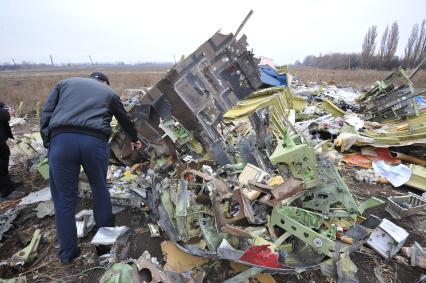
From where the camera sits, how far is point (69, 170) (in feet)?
8.05

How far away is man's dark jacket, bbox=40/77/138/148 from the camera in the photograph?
2.42 meters

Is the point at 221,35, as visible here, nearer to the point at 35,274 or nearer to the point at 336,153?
the point at 336,153

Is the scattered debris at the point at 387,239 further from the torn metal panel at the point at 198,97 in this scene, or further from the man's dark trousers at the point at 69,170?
the man's dark trousers at the point at 69,170

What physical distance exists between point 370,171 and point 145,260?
3881mm

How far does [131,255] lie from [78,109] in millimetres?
1535

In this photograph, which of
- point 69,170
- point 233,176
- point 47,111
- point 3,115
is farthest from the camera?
point 3,115

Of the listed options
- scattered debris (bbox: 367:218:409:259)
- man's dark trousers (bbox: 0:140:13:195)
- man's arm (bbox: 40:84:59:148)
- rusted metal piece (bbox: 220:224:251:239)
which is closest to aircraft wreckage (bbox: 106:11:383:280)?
rusted metal piece (bbox: 220:224:251:239)

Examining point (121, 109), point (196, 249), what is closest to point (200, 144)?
point (121, 109)

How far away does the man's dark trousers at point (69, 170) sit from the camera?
2.41 m

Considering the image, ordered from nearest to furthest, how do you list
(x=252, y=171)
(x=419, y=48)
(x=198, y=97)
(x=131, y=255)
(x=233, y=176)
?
(x=131, y=255) < (x=252, y=171) < (x=233, y=176) < (x=198, y=97) < (x=419, y=48)

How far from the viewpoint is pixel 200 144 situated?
13.8ft

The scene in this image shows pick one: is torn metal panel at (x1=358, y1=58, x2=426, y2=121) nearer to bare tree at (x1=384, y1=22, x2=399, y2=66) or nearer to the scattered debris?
the scattered debris

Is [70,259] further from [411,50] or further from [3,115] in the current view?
[411,50]

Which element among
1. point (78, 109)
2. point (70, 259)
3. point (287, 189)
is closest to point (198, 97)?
point (78, 109)
